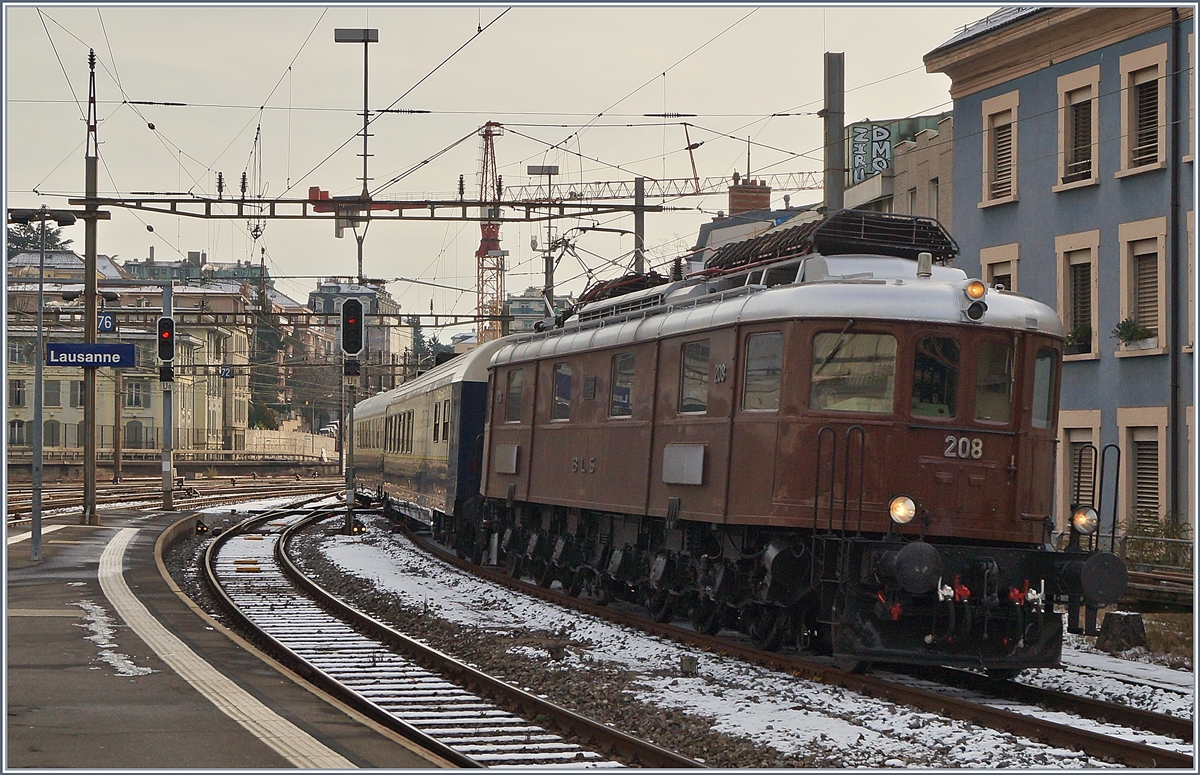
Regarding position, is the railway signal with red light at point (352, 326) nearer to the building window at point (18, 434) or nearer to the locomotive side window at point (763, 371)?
the locomotive side window at point (763, 371)

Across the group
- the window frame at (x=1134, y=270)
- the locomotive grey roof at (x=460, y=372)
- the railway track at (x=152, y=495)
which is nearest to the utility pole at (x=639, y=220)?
the locomotive grey roof at (x=460, y=372)

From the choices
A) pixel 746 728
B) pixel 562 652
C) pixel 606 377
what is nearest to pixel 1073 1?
pixel 606 377

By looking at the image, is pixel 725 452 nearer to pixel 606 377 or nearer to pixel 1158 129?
pixel 606 377

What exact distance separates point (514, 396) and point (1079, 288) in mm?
9778

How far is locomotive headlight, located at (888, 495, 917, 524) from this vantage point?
12.2 metres

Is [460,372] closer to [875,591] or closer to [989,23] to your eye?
[989,23]

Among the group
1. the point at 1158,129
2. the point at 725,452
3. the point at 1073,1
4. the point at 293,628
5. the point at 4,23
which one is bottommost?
the point at 293,628

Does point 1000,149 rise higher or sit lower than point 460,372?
higher

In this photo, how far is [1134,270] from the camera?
2297cm

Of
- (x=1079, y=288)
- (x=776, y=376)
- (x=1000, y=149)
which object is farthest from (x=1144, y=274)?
(x=776, y=376)

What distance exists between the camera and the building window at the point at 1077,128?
23.7 m

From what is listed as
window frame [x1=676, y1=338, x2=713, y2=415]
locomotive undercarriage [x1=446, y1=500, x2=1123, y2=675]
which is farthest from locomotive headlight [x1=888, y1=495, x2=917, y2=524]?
window frame [x1=676, y1=338, x2=713, y2=415]

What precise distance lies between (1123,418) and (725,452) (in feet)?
37.7

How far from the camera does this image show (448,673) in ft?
42.9
